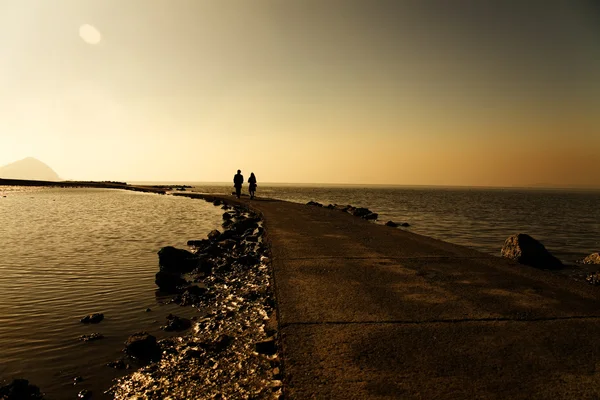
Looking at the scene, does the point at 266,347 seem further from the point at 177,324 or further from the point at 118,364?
the point at 177,324

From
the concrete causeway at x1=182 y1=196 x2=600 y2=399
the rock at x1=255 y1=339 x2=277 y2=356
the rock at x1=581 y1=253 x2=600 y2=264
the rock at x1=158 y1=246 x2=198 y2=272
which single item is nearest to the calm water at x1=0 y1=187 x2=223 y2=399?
the rock at x1=158 y1=246 x2=198 y2=272

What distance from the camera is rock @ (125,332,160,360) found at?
4754 mm

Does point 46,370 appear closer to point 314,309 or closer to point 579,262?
point 314,309

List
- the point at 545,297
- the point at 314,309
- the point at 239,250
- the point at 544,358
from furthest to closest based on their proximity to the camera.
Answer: the point at 239,250
the point at 545,297
the point at 314,309
the point at 544,358

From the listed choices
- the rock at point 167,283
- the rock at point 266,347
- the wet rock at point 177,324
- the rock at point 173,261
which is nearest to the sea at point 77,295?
the wet rock at point 177,324

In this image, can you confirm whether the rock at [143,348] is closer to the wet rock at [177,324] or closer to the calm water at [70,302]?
the calm water at [70,302]

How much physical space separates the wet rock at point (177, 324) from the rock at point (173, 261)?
4.25 m

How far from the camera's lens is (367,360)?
3.74 metres

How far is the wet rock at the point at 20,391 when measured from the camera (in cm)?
373

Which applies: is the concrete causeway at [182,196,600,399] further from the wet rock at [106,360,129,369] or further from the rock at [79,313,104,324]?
the rock at [79,313,104,324]

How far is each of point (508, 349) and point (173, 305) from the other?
5.87 meters

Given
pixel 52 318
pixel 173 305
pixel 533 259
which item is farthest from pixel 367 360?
pixel 533 259

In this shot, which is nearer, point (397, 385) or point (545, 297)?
point (397, 385)

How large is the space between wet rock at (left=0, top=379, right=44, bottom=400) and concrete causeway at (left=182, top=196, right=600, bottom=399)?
9.23 ft
